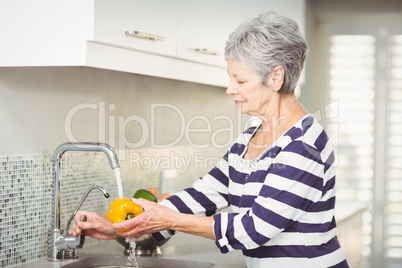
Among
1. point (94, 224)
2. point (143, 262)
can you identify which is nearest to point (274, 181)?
point (94, 224)

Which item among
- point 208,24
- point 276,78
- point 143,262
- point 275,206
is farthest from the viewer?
point 208,24

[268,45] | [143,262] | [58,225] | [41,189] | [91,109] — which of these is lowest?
[143,262]

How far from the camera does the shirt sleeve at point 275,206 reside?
137cm

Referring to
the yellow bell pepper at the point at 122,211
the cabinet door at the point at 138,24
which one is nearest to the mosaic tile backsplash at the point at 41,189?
the yellow bell pepper at the point at 122,211

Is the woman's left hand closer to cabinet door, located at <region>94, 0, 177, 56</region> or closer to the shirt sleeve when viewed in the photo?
the shirt sleeve

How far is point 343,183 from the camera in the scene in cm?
433

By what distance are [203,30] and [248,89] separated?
0.60m

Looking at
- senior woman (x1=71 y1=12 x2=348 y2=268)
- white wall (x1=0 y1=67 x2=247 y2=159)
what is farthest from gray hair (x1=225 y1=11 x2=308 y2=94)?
white wall (x1=0 y1=67 x2=247 y2=159)

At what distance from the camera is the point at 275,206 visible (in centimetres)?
136

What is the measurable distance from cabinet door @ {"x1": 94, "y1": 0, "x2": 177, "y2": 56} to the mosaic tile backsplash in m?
0.49

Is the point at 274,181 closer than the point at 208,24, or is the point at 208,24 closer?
the point at 274,181

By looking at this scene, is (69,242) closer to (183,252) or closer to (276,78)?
(183,252)

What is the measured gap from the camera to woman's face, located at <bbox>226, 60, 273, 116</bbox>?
1.47 meters

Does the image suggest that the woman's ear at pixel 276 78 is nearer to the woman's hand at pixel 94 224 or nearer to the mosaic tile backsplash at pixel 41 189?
the woman's hand at pixel 94 224
